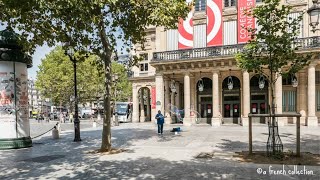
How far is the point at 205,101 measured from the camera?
3153 cm

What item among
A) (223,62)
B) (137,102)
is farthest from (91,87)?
(223,62)

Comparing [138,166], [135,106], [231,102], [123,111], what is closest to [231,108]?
[231,102]

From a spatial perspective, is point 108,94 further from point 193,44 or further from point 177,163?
point 193,44

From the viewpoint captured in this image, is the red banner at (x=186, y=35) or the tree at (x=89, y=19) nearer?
the tree at (x=89, y=19)

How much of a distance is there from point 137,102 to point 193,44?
1197 cm

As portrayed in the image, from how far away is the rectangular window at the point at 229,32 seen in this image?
93.1ft

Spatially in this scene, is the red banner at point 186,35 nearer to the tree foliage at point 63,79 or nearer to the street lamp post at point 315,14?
the tree foliage at point 63,79

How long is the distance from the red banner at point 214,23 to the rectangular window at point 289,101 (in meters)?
7.97

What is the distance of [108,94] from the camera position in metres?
12.6

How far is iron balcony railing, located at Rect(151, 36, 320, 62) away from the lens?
24.9m

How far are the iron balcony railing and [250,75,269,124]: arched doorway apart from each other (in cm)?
428

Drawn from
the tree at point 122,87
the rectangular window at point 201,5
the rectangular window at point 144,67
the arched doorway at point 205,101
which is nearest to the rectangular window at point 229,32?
the rectangular window at point 201,5

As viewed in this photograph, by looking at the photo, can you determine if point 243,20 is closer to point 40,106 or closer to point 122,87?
point 122,87

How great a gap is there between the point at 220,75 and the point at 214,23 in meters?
5.10
